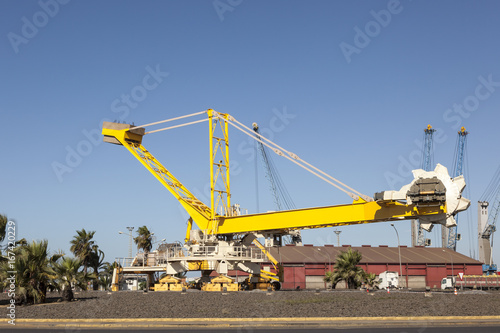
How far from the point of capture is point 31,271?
30.6m

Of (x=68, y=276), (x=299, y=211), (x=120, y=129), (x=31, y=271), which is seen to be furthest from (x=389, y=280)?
(x=31, y=271)

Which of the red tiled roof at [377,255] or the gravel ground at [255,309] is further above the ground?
the red tiled roof at [377,255]

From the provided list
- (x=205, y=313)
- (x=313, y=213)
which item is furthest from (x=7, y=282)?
(x=313, y=213)

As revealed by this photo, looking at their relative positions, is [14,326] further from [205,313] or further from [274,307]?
[274,307]

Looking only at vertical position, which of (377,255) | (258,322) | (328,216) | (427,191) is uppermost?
(427,191)

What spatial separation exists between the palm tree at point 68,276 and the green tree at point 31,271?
435mm

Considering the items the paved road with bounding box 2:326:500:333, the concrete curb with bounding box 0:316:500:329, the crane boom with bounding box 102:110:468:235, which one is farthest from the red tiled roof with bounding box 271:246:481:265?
the paved road with bounding box 2:326:500:333

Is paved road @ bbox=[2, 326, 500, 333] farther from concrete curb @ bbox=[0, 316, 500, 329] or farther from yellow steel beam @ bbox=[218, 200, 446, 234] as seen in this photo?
yellow steel beam @ bbox=[218, 200, 446, 234]

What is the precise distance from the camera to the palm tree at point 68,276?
1291 inches

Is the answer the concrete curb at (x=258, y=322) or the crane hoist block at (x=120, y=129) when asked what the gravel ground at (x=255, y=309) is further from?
the crane hoist block at (x=120, y=129)

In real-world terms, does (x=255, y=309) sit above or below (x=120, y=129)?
below

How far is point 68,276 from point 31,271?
288 centimetres

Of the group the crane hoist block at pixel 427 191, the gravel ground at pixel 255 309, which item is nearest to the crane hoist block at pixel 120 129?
the gravel ground at pixel 255 309

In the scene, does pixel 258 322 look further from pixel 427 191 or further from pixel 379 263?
pixel 379 263
